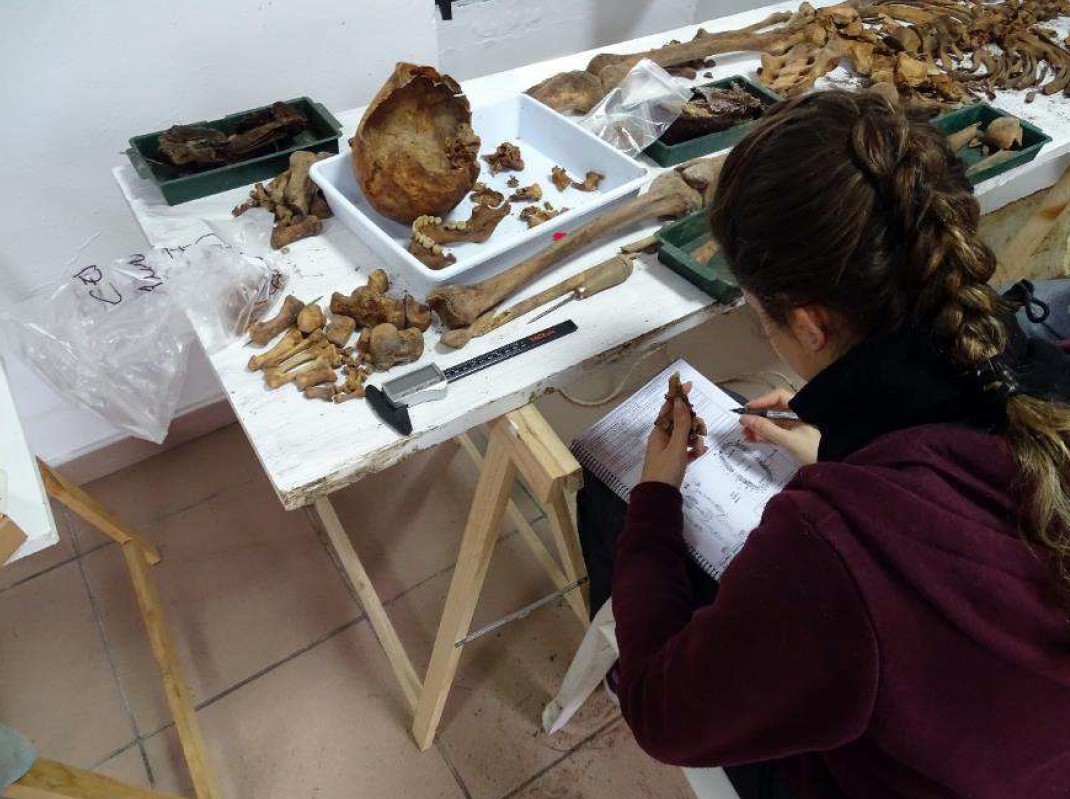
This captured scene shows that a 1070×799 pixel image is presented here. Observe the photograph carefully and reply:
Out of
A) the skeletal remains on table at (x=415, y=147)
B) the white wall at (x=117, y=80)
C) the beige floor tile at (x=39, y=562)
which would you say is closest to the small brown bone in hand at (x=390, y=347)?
the skeletal remains on table at (x=415, y=147)

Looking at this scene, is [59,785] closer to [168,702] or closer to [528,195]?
[168,702]

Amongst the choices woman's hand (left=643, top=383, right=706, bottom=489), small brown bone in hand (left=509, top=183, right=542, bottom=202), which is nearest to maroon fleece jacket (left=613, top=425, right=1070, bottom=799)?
woman's hand (left=643, top=383, right=706, bottom=489)

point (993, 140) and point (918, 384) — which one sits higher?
point (918, 384)

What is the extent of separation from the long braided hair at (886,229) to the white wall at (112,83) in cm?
121

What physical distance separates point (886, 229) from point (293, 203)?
92 cm

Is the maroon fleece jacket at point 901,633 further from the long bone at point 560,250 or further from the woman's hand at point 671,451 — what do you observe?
the long bone at point 560,250

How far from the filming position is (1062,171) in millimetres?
1756

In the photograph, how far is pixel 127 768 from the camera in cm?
150

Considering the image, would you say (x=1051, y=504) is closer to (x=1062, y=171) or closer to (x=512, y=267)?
(x=512, y=267)

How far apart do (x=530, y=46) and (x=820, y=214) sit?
2.01 m

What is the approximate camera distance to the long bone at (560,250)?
3.42 ft

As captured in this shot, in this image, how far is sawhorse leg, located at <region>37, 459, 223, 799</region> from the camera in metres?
1.37

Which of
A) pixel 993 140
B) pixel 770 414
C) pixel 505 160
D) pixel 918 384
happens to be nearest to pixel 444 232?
pixel 505 160

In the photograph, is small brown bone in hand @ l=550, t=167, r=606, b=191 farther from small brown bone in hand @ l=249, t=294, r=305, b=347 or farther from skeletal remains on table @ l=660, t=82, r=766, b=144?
small brown bone in hand @ l=249, t=294, r=305, b=347
